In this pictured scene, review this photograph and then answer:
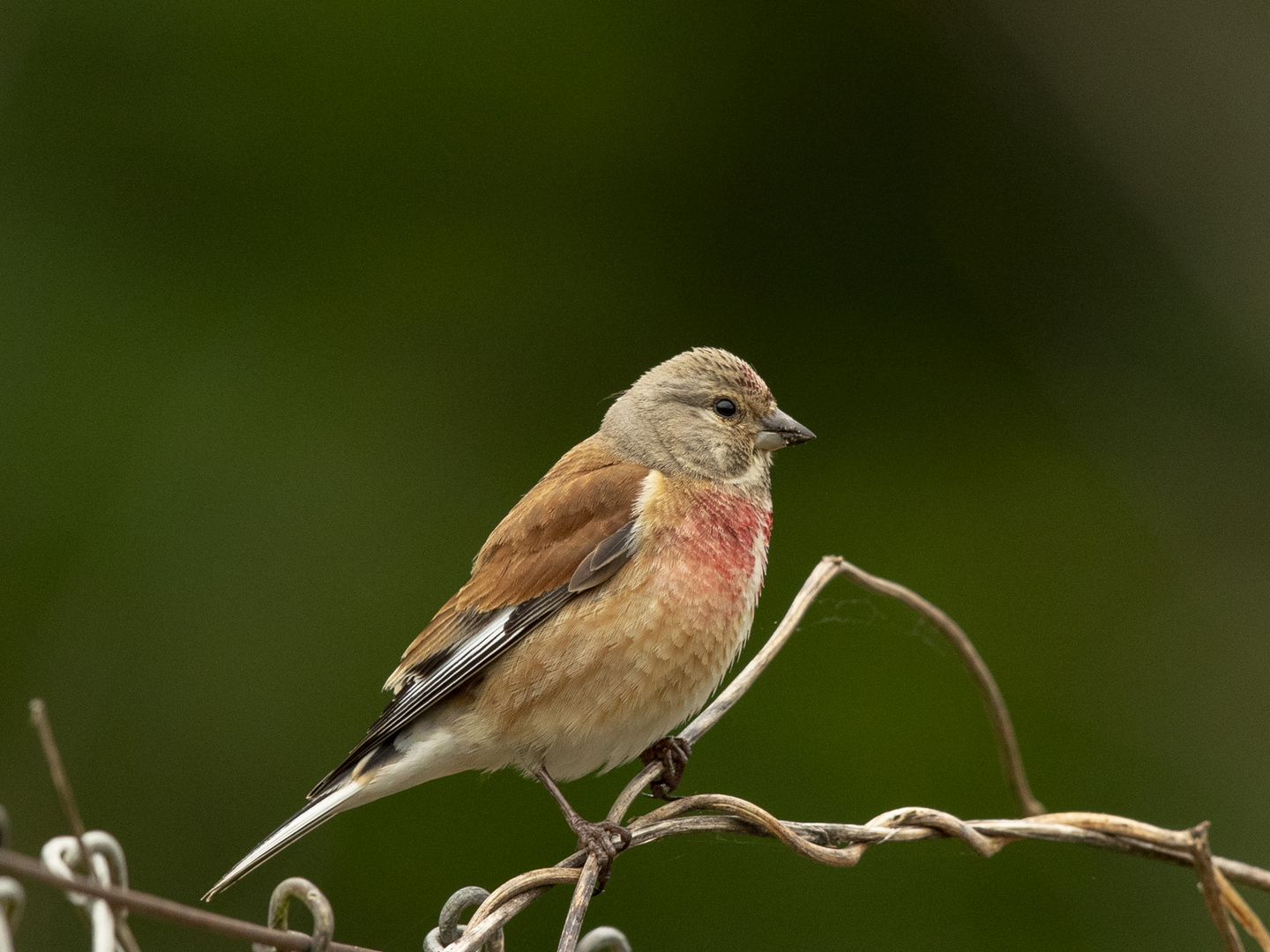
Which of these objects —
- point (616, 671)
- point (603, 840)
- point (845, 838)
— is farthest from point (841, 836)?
point (616, 671)

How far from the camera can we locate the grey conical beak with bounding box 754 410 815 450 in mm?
2902

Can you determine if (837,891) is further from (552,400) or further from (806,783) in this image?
(552,400)

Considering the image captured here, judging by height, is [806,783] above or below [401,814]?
below

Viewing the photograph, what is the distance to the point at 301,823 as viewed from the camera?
7.59 ft

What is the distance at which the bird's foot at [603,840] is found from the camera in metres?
1.79

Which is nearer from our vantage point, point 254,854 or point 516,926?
point 254,854

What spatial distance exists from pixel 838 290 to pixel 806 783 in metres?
1.56

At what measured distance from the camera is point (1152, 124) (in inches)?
159

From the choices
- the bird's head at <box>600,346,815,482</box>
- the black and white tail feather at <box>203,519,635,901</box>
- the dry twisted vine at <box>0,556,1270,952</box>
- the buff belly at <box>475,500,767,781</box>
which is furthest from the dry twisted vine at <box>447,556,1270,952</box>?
the bird's head at <box>600,346,815,482</box>

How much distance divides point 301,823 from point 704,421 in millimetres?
1159

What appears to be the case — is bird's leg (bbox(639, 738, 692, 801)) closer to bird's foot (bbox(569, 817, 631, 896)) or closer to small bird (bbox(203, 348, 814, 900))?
small bird (bbox(203, 348, 814, 900))

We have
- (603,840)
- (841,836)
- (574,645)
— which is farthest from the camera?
(574,645)

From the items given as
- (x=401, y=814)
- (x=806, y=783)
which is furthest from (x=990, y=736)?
(x=401, y=814)

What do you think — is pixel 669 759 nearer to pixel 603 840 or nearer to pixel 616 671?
pixel 616 671
